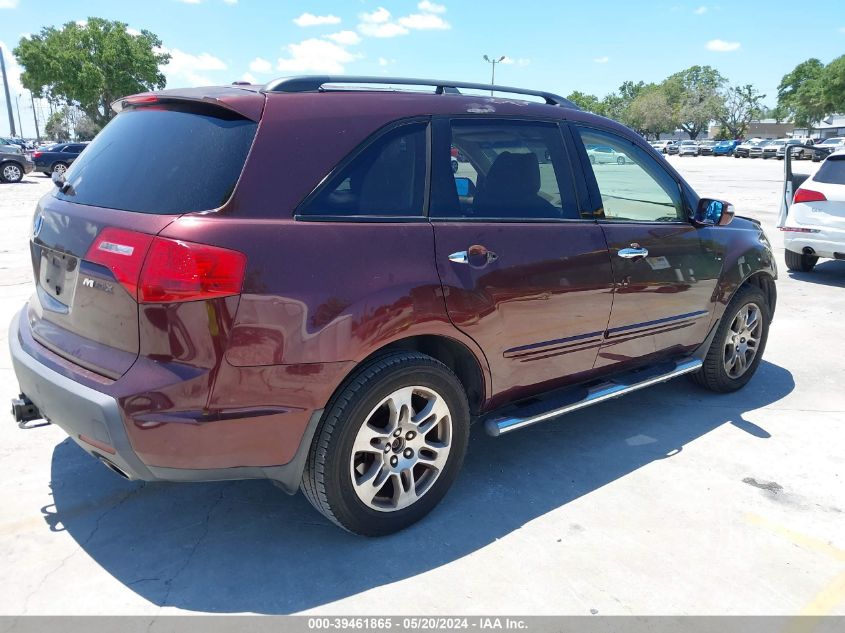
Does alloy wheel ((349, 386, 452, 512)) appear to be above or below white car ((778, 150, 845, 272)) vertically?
below

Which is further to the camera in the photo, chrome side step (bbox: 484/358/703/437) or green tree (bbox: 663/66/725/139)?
green tree (bbox: 663/66/725/139)

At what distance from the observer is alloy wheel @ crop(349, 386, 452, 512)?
2740 millimetres

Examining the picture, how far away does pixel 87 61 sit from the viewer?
48.6 meters

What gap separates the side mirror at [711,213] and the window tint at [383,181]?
6.89ft

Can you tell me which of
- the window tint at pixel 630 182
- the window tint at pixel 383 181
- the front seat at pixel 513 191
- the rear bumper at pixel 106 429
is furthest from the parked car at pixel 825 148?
the rear bumper at pixel 106 429

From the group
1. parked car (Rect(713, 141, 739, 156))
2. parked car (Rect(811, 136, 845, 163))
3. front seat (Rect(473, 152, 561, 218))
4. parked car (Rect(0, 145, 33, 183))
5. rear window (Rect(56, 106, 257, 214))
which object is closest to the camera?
rear window (Rect(56, 106, 257, 214))

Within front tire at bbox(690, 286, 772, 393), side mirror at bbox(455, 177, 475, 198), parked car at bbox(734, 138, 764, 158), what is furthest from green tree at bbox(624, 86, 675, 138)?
side mirror at bbox(455, 177, 475, 198)

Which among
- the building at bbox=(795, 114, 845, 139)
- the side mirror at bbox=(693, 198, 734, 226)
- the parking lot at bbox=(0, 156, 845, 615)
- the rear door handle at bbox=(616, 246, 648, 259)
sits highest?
the building at bbox=(795, 114, 845, 139)

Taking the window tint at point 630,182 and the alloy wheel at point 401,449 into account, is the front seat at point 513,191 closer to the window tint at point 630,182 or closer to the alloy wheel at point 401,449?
the window tint at point 630,182

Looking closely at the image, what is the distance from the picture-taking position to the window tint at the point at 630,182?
11.9ft

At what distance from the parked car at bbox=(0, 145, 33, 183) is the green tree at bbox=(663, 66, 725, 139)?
100045 mm

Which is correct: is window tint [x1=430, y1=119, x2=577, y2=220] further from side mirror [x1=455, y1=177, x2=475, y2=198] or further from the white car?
the white car
